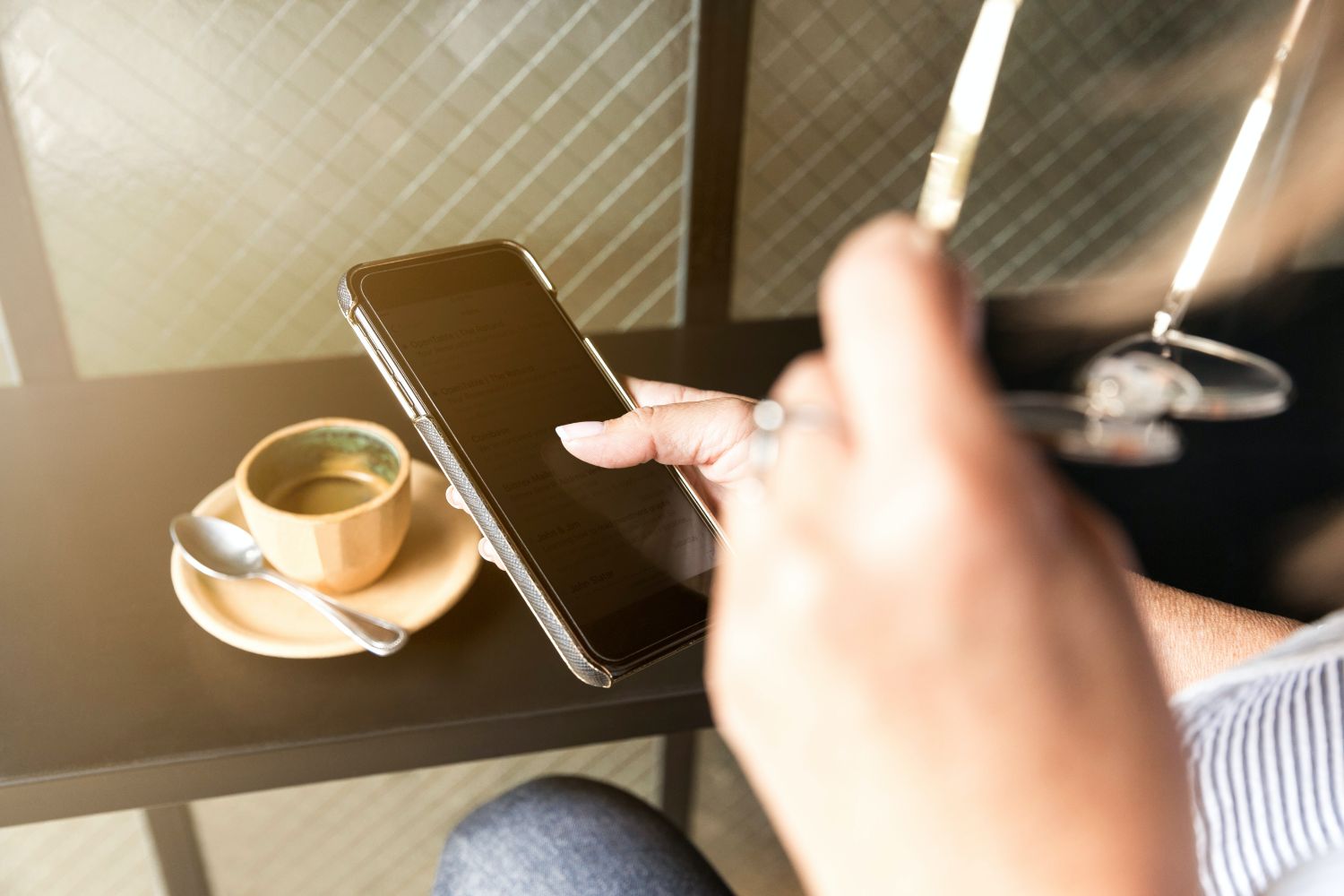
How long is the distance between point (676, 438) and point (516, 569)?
0.40 ft

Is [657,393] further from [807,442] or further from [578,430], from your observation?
[807,442]

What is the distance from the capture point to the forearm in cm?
53

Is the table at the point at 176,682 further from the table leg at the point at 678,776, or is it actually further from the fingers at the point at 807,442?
the table leg at the point at 678,776

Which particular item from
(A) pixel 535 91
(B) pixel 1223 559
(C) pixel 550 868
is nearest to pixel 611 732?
(C) pixel 550 868

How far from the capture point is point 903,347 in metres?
0.18

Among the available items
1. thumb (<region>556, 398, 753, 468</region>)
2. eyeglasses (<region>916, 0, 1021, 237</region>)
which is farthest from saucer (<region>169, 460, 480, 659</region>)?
eyeglasses (<region>916, 0, 1021, 237</region>)

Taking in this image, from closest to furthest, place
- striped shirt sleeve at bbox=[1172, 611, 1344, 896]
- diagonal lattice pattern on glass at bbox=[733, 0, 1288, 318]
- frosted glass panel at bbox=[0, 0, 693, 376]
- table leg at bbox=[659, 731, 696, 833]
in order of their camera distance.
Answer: striped shirt sleeve at bbox=[1172, 611, 1344, 896] < frosted glass panel at bbox=[0, 0, 693, 376] < diagonal lattice pattern on glass at bbox=[733, 0, 1288, 318] < table leg at bbox=[659, 731, 696, 833]

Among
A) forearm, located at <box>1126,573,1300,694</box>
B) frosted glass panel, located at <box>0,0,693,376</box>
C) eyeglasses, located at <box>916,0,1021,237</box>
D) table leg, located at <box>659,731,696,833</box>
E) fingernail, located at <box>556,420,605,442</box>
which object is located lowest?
table leg, located at <box>659,731,696,833</box>

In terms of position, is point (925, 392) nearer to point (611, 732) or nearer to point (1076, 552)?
point (1076, 552)

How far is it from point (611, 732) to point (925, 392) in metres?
0.44

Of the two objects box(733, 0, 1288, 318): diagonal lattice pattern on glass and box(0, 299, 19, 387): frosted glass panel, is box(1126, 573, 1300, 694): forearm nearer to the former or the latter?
box(733, 0, 1288, 318): diagonal lattice pattern on glass

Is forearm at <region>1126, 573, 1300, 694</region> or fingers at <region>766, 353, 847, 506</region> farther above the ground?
fingers at <region>766, 353, 847, 506</region>

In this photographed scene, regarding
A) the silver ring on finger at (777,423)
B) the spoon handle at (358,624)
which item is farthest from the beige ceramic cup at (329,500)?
the silver ring on finger at (777,423)

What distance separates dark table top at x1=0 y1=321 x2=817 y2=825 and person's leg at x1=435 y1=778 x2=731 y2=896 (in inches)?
4.3
